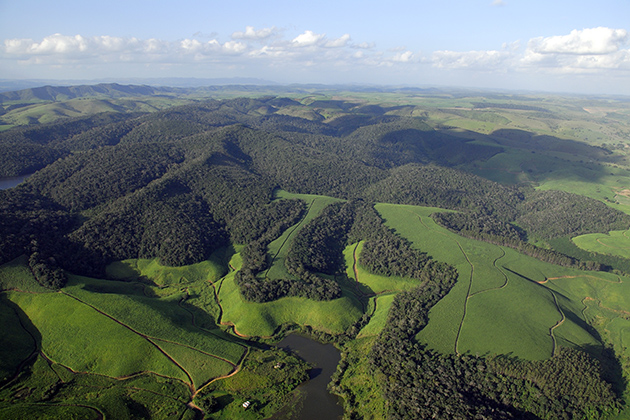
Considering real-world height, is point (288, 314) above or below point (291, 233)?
below

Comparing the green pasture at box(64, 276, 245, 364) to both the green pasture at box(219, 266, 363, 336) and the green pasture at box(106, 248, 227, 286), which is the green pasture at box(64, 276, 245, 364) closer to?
the green pasture at box(219, 266, 363, 336)

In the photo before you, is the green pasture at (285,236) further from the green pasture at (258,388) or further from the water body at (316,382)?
the green pasture at (258,388)

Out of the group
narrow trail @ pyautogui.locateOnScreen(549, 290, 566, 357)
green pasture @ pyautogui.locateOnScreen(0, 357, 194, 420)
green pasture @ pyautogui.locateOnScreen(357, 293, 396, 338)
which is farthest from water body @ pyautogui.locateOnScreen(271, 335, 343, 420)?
narrow trail @ pyautogui.locateOnScreen(549, 290, 566, 357)

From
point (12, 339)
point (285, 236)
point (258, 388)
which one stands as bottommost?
point (258, 388)

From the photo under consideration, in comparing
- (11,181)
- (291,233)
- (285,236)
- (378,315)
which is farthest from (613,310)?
Answer: (11,181)

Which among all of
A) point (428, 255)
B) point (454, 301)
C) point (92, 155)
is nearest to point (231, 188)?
point (92, 155)

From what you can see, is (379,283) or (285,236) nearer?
(379,283)

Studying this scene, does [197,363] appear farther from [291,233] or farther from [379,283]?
[291,233]
